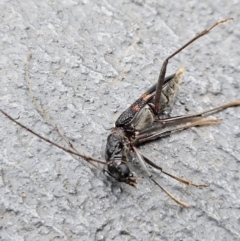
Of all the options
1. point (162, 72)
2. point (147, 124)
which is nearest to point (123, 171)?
point (147, 124)

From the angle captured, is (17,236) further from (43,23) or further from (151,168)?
(43,23)

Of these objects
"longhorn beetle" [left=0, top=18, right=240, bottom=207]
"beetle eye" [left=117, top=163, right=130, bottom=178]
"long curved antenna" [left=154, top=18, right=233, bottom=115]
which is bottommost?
"beetle eye" [left=117, top=163, right=130, bottom=178]

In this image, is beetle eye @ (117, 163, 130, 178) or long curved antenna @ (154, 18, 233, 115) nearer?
beetle eye @ (117, 163, 130, 178)

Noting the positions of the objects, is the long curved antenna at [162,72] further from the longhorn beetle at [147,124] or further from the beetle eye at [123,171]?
the beetle eye at [123,171]

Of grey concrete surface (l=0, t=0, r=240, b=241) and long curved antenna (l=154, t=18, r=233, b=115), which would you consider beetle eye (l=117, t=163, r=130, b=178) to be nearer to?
grey concrete surface (l=0, t=0, r=240, b=241)

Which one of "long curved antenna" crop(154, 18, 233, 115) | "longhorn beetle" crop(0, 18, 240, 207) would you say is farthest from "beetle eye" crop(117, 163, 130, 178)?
"long curved antenna" crop(154, 18, 233, 115)

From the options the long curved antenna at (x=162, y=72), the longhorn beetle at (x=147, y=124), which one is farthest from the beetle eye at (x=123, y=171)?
the long curved antenna at (x=162, y=72)
